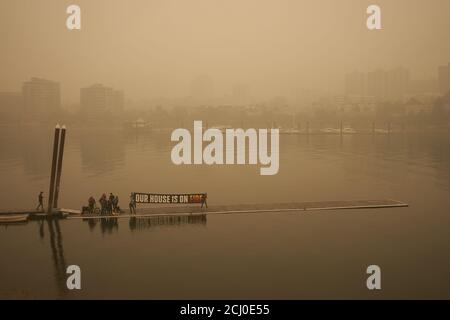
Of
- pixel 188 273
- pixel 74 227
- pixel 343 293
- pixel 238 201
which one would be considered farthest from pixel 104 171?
pixel 343 293

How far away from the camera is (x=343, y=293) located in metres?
13.5

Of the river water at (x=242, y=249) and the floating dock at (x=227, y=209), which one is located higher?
the floating dock at (x=227, y=209)

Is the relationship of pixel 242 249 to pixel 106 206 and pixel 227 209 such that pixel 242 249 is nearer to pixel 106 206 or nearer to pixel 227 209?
pixel 227 209

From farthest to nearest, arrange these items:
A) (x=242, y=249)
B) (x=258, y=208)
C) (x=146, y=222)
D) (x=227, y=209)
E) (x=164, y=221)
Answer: (x=258, y=208) → (x=227, y=209) → (x=164, y=221) → (x=146, y=222) → (x=242, y=249)

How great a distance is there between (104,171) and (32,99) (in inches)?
6921

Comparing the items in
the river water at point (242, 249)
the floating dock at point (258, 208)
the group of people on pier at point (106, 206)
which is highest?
the group of people on pier at point (106, 206)

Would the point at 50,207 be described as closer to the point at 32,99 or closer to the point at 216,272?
the point at 216,272

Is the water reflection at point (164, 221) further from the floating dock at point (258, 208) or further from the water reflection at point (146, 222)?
the floating dock at point (258, 208)

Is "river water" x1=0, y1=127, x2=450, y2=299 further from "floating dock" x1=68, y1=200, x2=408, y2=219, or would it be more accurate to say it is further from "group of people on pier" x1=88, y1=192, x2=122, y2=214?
"group of people on pier" x1=88, y1=192, x2=122, y2=214

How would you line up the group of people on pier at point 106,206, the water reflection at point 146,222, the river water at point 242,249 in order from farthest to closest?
the group of people on pier at point 106,206, the water reflection at point 146,222, the river water at point 242,249

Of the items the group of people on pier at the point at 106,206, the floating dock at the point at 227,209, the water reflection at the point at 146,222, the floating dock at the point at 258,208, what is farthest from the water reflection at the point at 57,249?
the group of people on pier at the point at 106,206

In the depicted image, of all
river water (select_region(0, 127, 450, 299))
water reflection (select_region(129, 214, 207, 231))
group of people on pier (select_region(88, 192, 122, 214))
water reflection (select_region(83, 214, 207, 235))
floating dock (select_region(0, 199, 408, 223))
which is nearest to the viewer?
river water (select_region(0, 127, 450, 299))

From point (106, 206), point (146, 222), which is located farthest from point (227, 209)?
point (106, 206)

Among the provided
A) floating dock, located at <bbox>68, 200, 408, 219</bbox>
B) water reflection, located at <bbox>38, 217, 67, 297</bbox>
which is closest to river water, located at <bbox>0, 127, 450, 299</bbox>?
water reflection, located at <bbox>38, 217, 67, 297</bbox>
